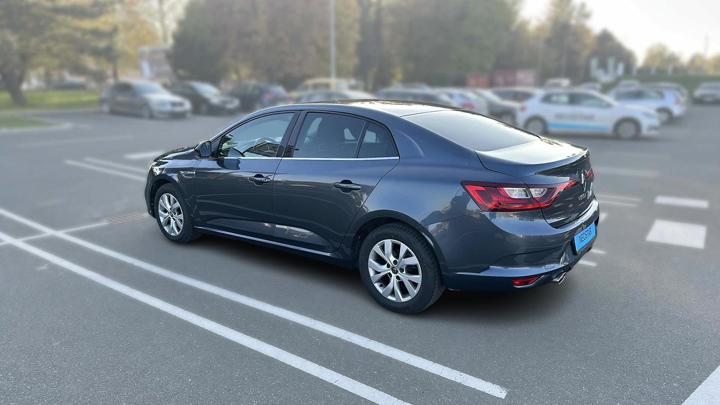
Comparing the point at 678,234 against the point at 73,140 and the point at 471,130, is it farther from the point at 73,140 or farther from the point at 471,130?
the point at 73,140

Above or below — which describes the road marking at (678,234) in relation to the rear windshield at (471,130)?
below

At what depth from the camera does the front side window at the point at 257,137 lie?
A: 16.0 ft

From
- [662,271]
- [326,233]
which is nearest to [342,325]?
[326,233]

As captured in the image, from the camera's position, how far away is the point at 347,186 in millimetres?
4230

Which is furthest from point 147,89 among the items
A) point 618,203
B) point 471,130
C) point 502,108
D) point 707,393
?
point 707,393

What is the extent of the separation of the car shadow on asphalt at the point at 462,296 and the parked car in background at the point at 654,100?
1921 cm

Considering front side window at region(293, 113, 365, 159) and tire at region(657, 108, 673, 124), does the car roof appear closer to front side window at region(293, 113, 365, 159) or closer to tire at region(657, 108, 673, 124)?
front side window at region(293, 113, 365, 159)

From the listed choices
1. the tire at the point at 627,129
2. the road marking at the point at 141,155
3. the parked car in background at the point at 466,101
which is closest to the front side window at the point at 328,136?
the road marking at the point at 141,155

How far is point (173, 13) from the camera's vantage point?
49031 mm

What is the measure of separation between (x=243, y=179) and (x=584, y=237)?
9.80ft

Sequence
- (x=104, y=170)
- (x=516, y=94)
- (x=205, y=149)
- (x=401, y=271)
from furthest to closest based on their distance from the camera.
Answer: (x=516, y=94) → (x=104, y=170) → (x=205, y=149) → (x=401, y=271)

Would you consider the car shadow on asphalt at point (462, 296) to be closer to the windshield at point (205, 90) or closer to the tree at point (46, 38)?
the windshield at point (205, 90)

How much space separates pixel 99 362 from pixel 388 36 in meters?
47.2

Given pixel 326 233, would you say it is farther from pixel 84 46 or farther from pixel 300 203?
pixel 84 46
